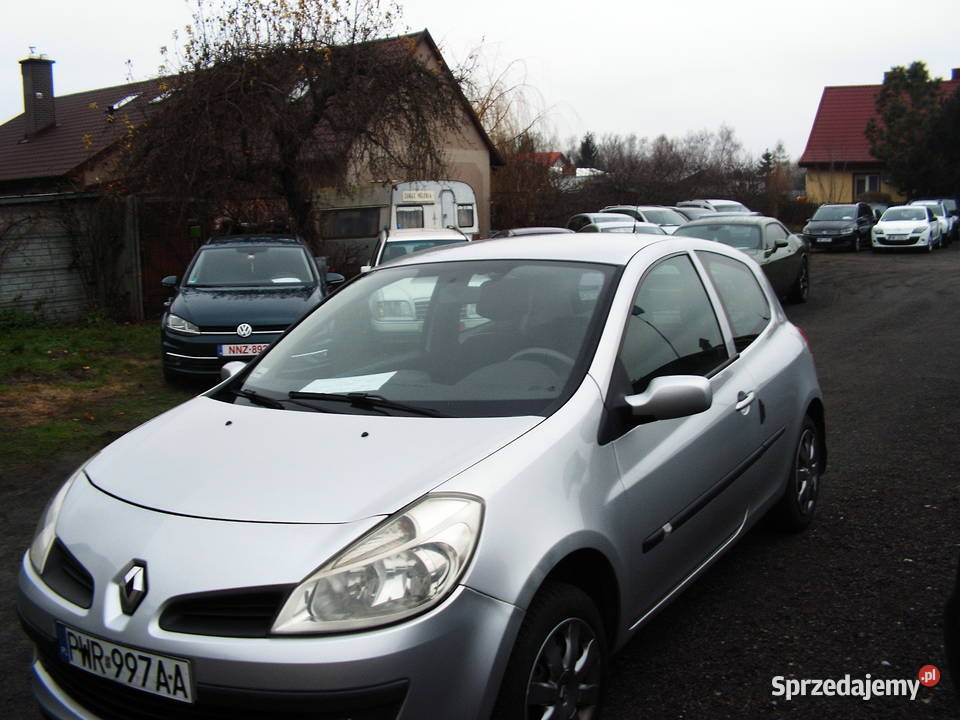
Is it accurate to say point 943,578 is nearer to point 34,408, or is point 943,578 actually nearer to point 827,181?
point 34,408

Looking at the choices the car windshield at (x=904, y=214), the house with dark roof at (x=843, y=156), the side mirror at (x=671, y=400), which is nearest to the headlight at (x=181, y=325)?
the side mirror at (x=671, y=400)

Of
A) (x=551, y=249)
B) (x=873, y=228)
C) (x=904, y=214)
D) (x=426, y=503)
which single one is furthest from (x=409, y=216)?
(x=904, y=214)

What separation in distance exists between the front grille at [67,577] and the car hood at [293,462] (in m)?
0.23

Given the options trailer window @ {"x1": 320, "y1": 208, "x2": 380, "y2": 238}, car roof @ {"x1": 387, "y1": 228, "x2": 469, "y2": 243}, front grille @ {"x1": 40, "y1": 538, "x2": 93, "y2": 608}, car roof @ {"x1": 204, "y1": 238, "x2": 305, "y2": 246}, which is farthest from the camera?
trailer window @ {"x1": 320, "y1": 208, "x2": 380, "y2": 238}

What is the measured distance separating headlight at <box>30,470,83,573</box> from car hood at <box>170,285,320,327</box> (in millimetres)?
6284

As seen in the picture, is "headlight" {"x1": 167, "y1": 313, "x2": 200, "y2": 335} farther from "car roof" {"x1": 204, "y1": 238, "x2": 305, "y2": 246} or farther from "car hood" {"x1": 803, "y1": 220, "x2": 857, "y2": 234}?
"car hood" {"x1": 803, "y1": 220, "x2": 857, "y2": 234}

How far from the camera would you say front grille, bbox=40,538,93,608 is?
2.55 metres

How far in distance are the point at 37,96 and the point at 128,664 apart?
35973mm

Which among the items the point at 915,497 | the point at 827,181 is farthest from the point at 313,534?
the point at 827,181

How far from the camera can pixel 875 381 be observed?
9.04m

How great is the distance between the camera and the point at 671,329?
3.80 m

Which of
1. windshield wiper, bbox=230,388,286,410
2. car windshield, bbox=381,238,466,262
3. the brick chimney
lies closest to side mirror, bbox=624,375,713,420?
windshield wiper, bbox=230,388,286,410

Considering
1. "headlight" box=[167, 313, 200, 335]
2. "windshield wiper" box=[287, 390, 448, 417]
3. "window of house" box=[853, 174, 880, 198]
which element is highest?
"window of house" box=[853, 174, 880, 198]

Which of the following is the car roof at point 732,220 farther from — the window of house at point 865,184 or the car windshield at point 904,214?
the window of house at point 865,184
